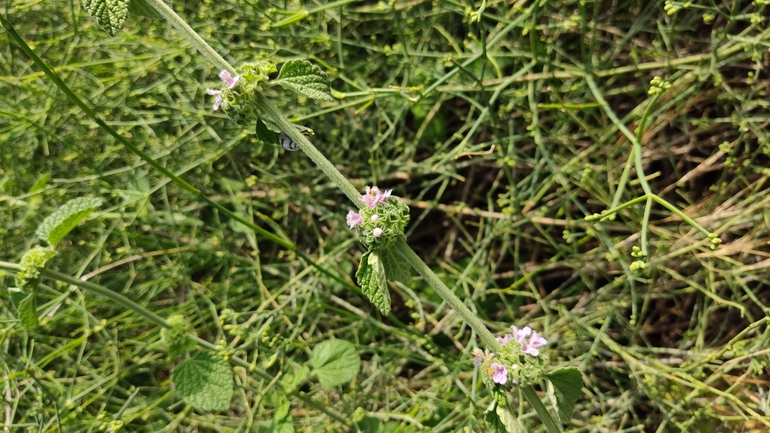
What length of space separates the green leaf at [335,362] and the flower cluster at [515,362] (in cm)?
57

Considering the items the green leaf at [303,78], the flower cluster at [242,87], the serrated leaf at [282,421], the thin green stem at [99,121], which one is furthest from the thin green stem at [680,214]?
the serrated leaf at [282,421]

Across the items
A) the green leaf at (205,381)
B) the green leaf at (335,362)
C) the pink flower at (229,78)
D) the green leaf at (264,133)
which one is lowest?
the green leaf at (335,362)

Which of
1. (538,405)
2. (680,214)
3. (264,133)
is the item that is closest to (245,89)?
(264,133)

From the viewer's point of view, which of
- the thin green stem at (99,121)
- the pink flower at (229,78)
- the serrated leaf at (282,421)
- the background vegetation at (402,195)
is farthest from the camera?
the background vegetation at (402,195)

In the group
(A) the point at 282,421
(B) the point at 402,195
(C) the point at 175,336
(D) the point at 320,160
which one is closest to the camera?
(D) the point at 320,160

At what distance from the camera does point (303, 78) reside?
0.98 meters

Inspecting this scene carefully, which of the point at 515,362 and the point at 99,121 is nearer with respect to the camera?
the point at 515,362

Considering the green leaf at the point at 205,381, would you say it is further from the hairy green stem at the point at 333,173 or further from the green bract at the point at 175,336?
the hairy green stem at the point at 333,173

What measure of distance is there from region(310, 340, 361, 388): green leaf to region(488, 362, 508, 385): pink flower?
23.6 inches

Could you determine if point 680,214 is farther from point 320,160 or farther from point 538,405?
point 320,160

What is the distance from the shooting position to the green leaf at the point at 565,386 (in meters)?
1.00

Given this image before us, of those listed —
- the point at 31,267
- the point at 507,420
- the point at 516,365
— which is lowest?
the point at 507,420

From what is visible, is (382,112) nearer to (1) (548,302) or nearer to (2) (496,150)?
(2) (496,150)

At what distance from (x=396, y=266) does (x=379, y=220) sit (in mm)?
130
